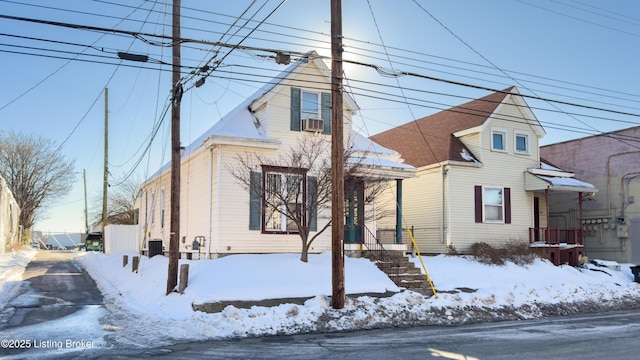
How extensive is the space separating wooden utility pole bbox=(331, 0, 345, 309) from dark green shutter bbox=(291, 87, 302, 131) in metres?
5.62

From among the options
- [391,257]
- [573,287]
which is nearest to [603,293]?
[573,287]

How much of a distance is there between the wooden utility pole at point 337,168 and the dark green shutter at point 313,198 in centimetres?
291

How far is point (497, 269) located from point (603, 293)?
383cm

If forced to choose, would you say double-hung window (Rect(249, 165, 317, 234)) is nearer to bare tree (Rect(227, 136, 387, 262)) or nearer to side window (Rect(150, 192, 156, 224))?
bare tree (Rect(227, 136, 387, 262))

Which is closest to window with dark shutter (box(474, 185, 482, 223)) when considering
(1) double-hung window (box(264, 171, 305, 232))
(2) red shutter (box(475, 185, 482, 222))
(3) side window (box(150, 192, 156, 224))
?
(2) red shutter (box(475, 185, 482, 222))

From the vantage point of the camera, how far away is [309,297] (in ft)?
45.6

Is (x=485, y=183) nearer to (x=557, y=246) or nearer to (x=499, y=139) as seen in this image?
(x=499, y=139)

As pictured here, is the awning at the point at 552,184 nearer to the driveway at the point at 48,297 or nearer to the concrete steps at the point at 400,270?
the concrete steps at the point at 400,270

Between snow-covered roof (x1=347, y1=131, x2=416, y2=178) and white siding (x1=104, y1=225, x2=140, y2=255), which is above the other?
snow-covered roof (x1=347, y1=131, x2=416, y2=178)

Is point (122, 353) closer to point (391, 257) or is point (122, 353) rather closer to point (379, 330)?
point (379, 330)

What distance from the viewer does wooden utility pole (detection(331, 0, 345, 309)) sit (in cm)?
1298

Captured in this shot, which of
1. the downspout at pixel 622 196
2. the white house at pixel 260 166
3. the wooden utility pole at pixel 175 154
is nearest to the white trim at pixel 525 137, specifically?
the downspout at pixel 622 196

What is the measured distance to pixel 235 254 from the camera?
1734 cm

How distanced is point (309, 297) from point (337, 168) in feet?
11.4
